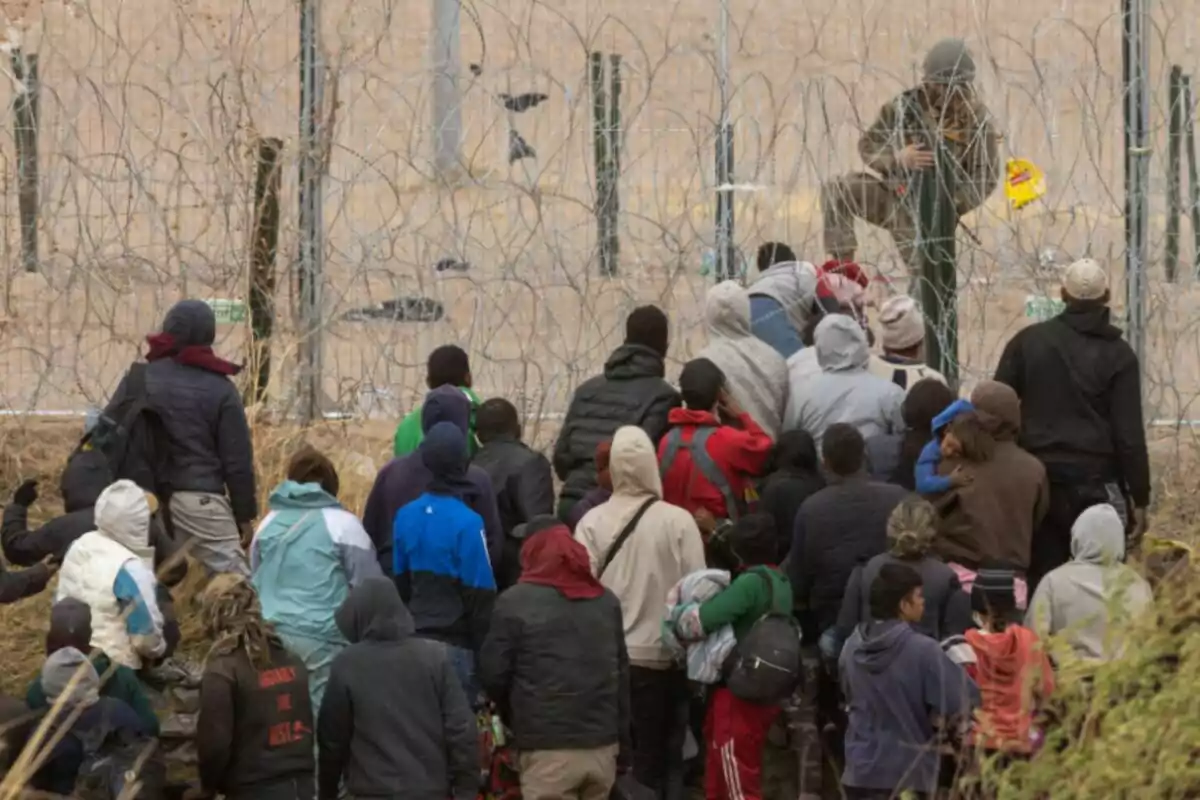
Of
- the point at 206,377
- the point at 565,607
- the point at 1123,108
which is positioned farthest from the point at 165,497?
the point at 1123,108

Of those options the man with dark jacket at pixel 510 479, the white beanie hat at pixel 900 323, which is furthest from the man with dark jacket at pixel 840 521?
the man with dark jacket at pixel 510 479

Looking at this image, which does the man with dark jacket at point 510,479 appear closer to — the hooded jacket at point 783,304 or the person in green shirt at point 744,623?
the person in green shirt at point 744,623

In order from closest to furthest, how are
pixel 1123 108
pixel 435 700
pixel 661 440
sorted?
pixel 435 700, pixel 661 440, pixel 1123 108

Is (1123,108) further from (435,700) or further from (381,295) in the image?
(435,700)

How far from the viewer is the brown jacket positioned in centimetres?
816

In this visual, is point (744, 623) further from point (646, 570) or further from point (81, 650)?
point (81, 650)

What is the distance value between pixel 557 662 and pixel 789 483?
1.17m

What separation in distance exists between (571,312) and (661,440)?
1921 millimetres

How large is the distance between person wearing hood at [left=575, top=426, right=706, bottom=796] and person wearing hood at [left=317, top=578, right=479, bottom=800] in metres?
0.94

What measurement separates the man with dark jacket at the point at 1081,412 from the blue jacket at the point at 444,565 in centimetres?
209

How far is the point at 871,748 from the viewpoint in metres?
7.49

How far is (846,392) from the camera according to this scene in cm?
867

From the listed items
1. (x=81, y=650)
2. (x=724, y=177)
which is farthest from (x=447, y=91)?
(x=81, y=650)

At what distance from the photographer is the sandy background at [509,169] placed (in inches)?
405
